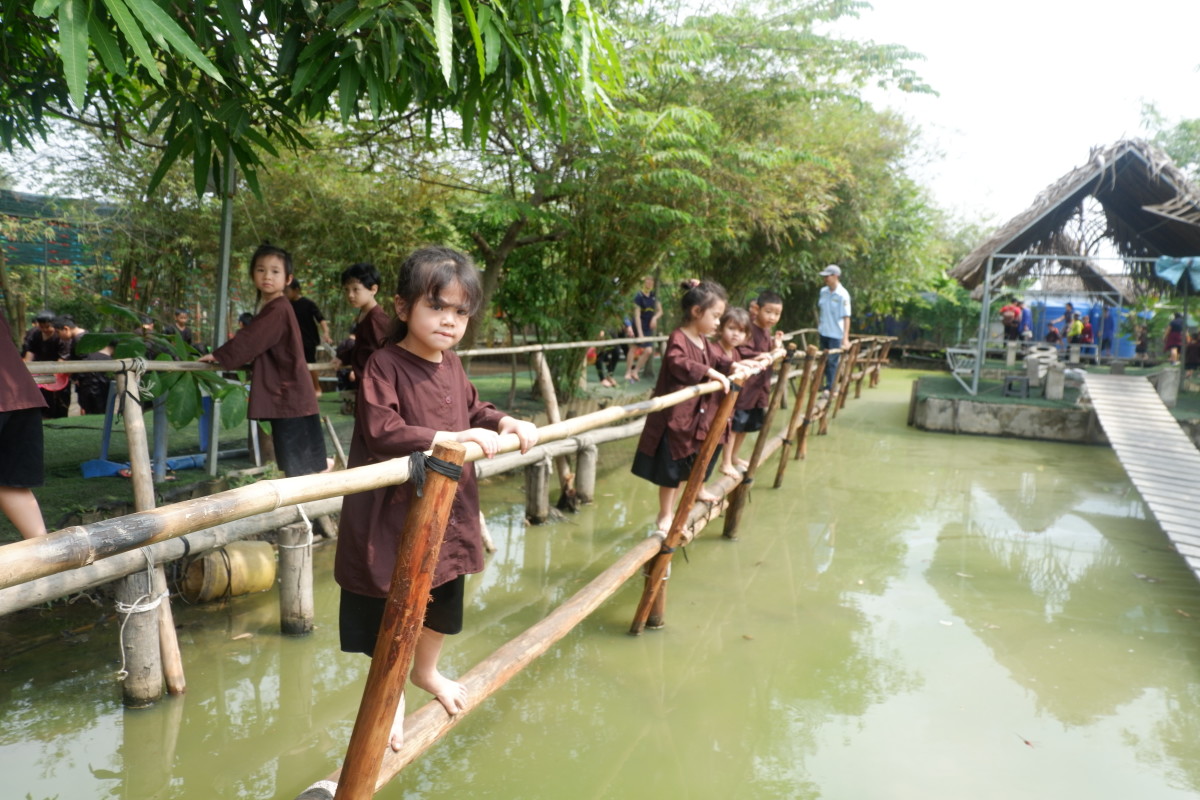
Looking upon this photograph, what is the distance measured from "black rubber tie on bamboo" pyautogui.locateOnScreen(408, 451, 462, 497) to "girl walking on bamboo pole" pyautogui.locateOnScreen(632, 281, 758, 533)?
2.52 metres

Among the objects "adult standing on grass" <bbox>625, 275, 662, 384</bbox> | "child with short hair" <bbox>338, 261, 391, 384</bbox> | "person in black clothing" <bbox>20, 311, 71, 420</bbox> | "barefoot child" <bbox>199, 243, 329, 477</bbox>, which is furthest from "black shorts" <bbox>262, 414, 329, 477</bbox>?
"adult standing on grass" <bbox>625, 275, 662, 384</bbox>

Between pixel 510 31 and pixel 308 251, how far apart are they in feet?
27.8

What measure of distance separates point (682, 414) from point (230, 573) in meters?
2.20

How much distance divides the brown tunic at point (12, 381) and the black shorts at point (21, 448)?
8 centimetres

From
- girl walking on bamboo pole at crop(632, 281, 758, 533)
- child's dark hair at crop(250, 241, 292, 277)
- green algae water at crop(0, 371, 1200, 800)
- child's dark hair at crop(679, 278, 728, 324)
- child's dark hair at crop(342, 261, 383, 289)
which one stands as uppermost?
child's dark hair at crop(250, 241, 292, 277)

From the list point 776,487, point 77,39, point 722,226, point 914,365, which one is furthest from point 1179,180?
point 914,365

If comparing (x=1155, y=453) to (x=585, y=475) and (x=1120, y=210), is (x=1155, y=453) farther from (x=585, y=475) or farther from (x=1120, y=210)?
(x=1120, y=210)

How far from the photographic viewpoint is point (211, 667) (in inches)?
125

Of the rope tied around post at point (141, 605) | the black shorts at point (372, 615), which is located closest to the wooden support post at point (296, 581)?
the rope tied around post at point (141, 605)

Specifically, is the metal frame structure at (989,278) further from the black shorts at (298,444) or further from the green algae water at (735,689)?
the black shorts at (298,444)

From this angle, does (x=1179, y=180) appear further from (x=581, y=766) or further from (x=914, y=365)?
(x=914, y=365)

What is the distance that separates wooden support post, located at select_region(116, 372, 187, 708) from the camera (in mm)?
2682

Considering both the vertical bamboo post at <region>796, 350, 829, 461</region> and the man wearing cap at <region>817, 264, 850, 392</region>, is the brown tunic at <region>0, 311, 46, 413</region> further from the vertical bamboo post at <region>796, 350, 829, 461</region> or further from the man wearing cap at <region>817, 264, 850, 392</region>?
the man wearing cap at <region>817, 264, 850, 392</region>

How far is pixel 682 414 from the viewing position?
13.5 ft
